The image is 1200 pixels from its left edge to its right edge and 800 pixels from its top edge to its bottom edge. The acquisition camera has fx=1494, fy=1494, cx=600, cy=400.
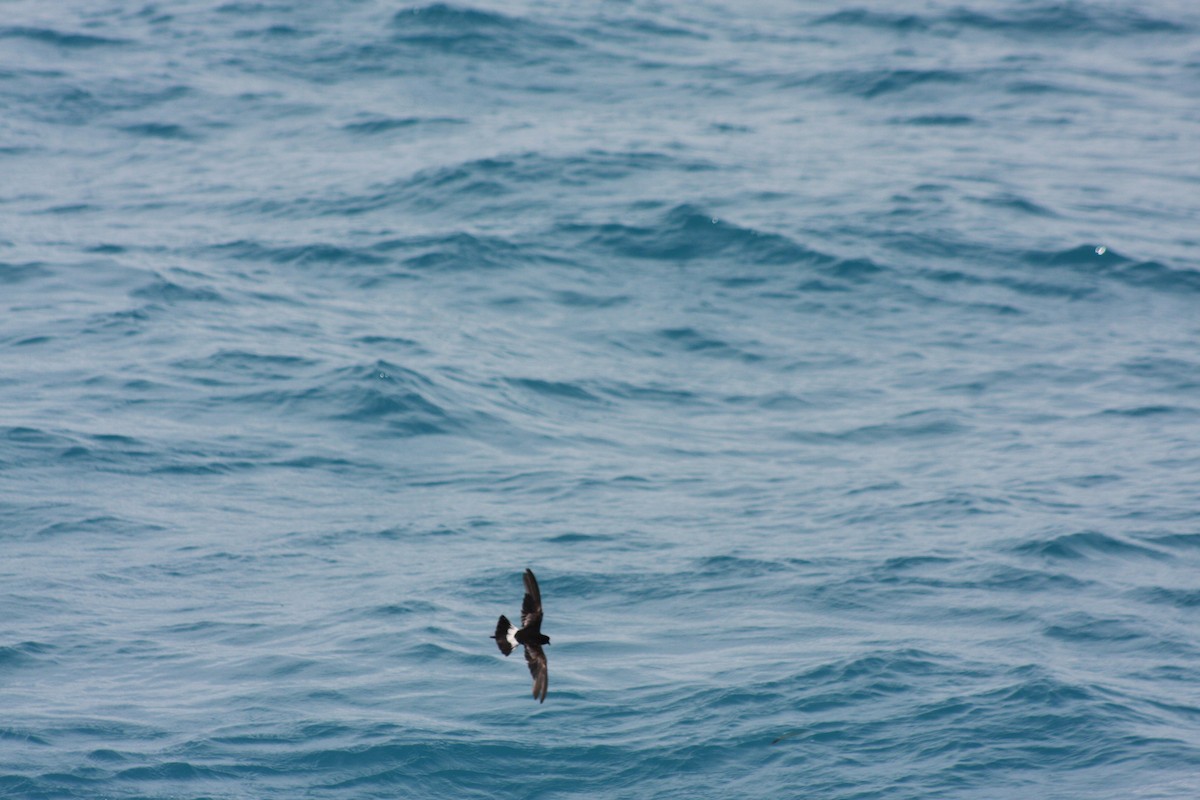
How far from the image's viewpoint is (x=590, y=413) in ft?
53.6

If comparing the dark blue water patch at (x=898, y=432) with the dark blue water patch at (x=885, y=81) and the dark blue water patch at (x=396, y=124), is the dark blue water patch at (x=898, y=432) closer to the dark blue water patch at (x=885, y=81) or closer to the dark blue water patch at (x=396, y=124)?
the dark blue water patch at (x=396, y=124)

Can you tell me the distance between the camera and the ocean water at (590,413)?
1135 cm

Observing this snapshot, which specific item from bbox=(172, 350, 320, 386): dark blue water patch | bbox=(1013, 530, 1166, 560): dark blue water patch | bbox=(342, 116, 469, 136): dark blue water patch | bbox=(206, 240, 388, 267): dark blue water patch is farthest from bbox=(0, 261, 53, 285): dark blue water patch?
bbox=(1013, 530, 1166, 560): dark blue water patch

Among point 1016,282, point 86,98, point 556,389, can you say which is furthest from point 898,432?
point 86,98

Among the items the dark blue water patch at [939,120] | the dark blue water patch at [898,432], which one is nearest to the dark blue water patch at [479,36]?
the dark blue water patch at [939,120]

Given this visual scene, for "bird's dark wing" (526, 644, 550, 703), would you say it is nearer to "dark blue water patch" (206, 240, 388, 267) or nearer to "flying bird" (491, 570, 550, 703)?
"flying bird" (491, 570, 550, 703)

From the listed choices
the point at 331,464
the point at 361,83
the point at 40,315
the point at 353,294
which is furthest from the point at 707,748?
the point at 361,83

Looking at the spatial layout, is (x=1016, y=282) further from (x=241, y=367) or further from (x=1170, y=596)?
(x=241, y=367)

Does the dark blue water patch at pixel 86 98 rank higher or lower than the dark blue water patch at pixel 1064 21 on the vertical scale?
lower

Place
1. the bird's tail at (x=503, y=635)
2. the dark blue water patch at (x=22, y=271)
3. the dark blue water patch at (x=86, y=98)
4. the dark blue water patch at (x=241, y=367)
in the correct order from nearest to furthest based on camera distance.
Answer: the bird's tail at (x=503, y=635)
the dark blue water patch at (x=241, y=367)
the dark blue water patch at (x=22, y=271)
the dark blue water patch at (x=86, y=98)

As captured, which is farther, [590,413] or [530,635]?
[590,413]

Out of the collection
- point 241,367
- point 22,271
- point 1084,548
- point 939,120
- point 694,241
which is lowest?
point 1084,548

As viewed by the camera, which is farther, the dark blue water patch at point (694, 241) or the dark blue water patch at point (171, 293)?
the dark blue water patch at point (694, 241)

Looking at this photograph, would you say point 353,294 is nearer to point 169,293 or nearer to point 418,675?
point 169,293
